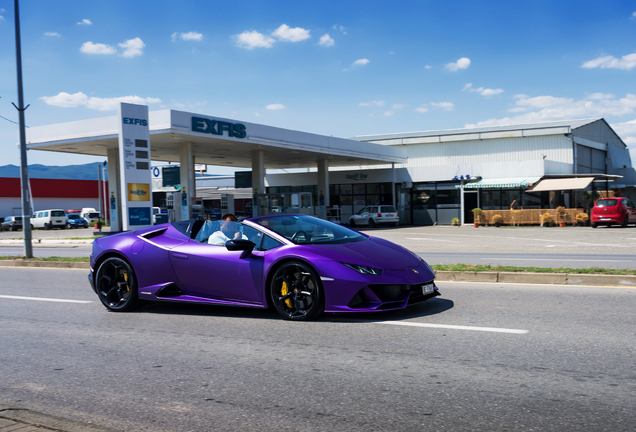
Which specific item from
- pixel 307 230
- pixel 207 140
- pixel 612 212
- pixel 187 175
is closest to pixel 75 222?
pixel 187 175

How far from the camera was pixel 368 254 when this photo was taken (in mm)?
6570

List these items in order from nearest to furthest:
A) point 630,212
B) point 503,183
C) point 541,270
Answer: point 541,270, point 630,212, point 503,183

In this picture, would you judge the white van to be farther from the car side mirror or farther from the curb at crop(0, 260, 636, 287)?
the car side mirror

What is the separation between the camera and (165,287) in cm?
737

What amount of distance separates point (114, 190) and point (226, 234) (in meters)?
29.0

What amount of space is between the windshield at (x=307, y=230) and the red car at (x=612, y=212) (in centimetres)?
2540

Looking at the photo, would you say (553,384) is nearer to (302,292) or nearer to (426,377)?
(426,377)

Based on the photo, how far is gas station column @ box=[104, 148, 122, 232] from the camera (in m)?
32.8

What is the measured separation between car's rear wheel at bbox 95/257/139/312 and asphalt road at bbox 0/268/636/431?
221 millimetres

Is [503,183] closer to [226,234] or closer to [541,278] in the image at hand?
[541,278]

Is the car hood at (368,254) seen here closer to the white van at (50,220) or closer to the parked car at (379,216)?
the parked car at (379,216)

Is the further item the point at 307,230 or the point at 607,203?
the point at 607,203

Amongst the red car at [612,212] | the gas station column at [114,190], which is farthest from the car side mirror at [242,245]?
the gas station column at [114,190]

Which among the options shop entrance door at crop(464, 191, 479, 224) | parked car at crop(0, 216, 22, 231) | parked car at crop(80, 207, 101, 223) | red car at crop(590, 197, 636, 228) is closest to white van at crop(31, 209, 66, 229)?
parked car at crop(0, 216, 22, 231)
